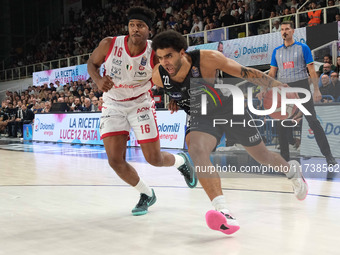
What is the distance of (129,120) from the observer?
4656 millimetres

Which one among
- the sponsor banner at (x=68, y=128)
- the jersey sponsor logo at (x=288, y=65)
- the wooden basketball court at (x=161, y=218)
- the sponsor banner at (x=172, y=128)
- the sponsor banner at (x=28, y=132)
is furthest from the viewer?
the sponsor banner at (x=28, y=132)

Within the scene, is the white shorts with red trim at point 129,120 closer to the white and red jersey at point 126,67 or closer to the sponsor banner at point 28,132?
the white and red jersey at point 126,67

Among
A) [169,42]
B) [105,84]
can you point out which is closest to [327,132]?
[105,84]

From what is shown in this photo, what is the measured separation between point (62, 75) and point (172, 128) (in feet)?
41.5

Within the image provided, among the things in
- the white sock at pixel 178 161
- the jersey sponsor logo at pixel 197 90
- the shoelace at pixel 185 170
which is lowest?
the shoelace at pixel 185 170

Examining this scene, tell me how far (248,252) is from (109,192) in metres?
3.01

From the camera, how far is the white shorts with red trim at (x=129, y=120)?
4.58 m

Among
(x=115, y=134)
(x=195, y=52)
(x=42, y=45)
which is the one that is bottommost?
(x=115, y=134)

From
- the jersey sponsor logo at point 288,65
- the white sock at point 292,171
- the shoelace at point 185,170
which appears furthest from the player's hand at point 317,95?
the shoelace at point 185,170

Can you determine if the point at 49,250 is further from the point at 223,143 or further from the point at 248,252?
the point at 223,143

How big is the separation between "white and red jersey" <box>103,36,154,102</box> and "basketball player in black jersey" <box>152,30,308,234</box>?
1.55 feet

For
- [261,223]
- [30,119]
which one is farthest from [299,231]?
[30,119]

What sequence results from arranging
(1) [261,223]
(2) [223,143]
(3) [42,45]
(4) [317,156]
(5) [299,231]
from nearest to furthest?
(5) [299,231], (1) [261,223], (4) [317,156], (2) [223,143], (3) [42,45]

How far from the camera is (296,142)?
8.84 m
